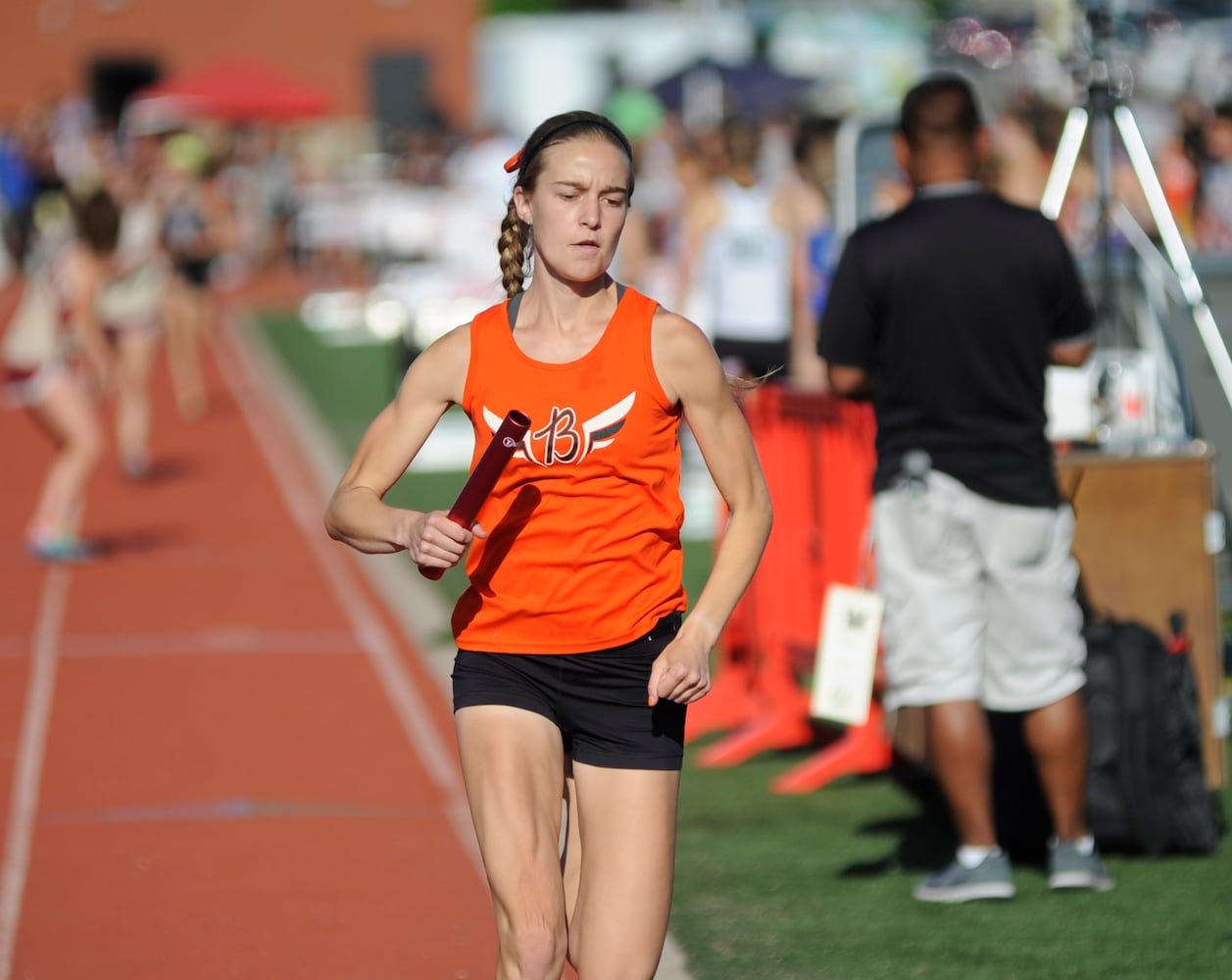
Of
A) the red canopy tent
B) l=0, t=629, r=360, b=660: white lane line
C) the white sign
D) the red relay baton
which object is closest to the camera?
the red relay baton

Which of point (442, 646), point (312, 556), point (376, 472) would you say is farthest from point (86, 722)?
point (376, 472)

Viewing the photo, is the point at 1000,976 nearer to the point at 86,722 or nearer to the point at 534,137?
the point at 534,137

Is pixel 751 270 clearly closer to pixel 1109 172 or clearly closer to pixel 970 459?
pixel 1109 172

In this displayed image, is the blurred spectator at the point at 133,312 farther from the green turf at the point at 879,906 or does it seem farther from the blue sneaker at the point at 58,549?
the green turf at the point at 879,906

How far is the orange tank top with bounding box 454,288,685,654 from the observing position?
12.3 ft

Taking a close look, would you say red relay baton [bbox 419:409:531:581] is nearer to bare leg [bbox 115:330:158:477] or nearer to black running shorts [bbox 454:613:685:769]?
A: black running shorts [bbox 454:613:685:769]

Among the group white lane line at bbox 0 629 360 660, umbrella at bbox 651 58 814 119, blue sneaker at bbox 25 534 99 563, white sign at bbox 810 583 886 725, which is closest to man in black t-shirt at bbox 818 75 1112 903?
white sign at bbox 810 583 886 725

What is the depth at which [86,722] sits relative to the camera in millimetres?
Answer: 8430

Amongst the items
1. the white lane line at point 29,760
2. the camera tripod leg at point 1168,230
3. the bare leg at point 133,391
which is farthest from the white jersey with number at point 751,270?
the bare leg at point 133,391

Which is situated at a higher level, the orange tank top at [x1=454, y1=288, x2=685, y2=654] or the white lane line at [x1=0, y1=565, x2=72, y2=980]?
the orange tank top at [x1=454, y1=288, x2=685, y2=654]

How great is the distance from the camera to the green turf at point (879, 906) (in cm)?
513

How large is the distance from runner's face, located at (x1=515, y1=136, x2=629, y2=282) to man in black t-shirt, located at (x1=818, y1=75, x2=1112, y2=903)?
5.99 ft

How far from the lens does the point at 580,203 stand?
12.3 ft

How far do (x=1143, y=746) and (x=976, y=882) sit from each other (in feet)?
2.15
